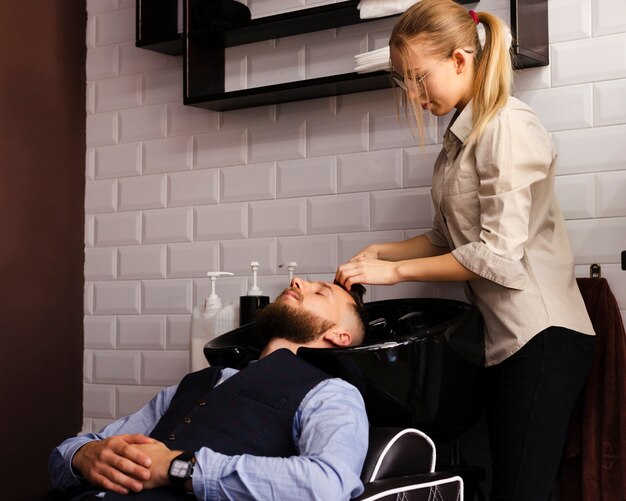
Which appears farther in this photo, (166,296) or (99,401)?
(99,401)

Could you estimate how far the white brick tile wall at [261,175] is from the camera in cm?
261

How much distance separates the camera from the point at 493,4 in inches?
109

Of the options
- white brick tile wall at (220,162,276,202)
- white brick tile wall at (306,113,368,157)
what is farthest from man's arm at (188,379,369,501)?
white brick tile wall at (220,162,276,202)

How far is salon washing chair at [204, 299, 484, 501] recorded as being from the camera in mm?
1912

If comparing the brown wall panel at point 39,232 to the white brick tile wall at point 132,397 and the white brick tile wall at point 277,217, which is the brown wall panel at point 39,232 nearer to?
the white brick tile wall at point 132,397

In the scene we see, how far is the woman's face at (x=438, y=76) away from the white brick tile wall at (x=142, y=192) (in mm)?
1390

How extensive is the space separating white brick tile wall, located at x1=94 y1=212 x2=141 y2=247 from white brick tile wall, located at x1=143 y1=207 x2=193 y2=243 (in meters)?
0.05

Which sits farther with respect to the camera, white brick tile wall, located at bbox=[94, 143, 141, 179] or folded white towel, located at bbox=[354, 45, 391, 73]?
white brick tile wall, located at bbox=[94, 143, 141, 179]

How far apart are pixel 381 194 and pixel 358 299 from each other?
25.6 inches

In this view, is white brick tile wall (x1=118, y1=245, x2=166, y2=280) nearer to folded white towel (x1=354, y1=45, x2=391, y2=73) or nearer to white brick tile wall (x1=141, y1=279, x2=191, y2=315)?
white brick tile wall (x1=141, y1=279, x2=191, y2=315)

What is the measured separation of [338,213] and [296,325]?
829mm

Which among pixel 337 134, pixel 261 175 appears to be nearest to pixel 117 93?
pixel 261 175

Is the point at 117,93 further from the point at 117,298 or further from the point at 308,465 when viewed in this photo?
the point at 308,465

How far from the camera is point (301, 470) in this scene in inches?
68.2
